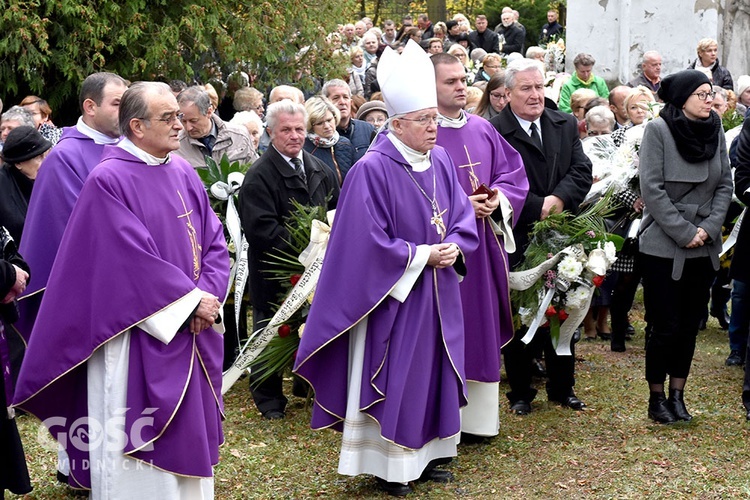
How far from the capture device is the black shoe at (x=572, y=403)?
7566mm

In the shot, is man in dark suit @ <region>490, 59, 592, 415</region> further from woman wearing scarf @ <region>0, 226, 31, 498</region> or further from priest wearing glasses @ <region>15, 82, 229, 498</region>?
woman wearing scarf @ <region>0, 226, 31, 498</region>

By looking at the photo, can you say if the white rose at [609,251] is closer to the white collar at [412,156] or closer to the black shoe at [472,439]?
the black shoe at [472,439]

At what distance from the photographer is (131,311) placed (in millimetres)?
4992

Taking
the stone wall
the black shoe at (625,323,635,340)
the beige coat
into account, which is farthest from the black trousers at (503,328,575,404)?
the stone wall

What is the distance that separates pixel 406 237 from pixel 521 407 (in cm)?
205

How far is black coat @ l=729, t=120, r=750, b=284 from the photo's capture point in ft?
23.5

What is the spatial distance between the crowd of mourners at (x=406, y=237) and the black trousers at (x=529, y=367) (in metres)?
0.01

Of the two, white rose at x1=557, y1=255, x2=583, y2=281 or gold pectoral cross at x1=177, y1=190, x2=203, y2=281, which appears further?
white rose at x1=557, y1=255, x2=583, y2=281

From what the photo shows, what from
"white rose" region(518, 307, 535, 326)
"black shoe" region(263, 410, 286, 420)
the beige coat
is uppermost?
the beige coat

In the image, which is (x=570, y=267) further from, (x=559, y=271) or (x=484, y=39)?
(x=484, y=39)

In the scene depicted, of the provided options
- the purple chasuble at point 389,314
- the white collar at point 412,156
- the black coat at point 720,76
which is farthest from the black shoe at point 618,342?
the black coat at point 720,76

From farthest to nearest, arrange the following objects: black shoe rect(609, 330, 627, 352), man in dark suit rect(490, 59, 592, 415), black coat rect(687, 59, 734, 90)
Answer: black coat rect(687, 59, 734, 90)
black shoe rect(609, 330, 627, 352)
man in dark suit rect(490, 59, 592, 415)

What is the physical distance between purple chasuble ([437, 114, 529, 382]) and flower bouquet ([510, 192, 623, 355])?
0.21 metres

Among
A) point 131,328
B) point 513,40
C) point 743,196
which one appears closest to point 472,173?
point 743,196
